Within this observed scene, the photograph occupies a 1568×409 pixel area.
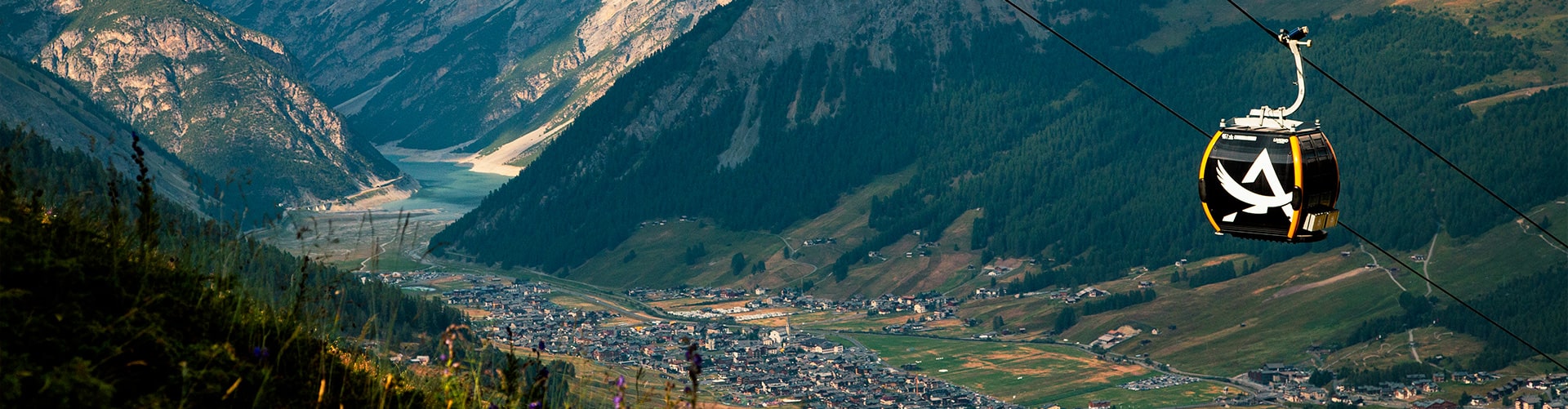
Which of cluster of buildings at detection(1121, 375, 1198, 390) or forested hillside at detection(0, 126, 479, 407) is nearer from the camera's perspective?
forested hillside at detection(0, 126, 479, 407)

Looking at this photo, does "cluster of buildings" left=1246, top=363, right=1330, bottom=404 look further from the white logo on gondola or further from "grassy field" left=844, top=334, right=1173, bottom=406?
the white logo on gondola

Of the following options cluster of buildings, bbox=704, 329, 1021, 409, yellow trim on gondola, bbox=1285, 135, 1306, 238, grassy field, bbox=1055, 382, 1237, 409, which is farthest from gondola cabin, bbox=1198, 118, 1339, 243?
grassy field, bbox=1055, 382, 1237, 409

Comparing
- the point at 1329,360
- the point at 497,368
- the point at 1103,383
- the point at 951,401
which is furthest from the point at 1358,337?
the point at 497,368

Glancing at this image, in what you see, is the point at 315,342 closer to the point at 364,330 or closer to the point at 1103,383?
the point at 364,330

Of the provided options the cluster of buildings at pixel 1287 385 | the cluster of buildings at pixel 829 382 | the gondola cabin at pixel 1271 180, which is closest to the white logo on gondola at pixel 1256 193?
the gondola cabin at pixel 1271 180

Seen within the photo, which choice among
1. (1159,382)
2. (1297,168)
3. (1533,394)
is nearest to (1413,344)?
(1533,394)

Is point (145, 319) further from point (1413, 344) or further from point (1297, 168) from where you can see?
point (1413, 344)
